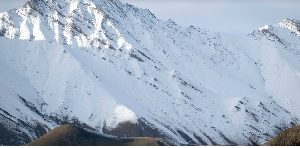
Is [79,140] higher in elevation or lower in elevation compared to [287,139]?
lower

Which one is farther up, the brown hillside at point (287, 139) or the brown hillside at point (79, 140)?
the brown hillside at point (287, 139)

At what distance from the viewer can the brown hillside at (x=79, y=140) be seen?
352 ft

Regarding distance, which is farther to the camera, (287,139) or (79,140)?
(79,140)

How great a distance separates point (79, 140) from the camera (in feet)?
373

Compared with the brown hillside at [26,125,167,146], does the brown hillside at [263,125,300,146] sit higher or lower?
higher

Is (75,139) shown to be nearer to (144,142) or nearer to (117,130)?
(144,142)

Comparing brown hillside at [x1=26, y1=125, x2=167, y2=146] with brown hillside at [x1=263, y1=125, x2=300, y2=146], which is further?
brown hillside at [x1=26, y1=125, x2=167, y2=146]

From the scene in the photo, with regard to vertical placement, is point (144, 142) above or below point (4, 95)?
below

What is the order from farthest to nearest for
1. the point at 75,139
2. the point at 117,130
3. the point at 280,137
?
the point at 117,130
the point at 75,139
the point at 280,137

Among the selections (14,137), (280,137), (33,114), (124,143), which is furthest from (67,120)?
(280,137)

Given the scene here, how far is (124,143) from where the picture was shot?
118875mm

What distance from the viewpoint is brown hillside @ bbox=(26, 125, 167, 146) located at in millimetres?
107375

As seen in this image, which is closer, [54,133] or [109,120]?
[54,133]

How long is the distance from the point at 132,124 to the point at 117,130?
7468mm
